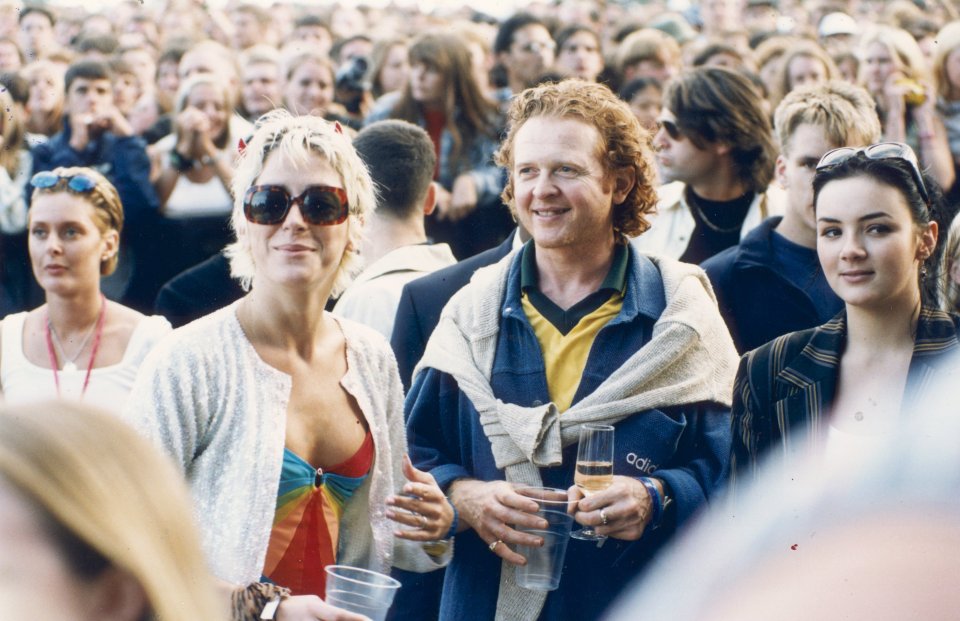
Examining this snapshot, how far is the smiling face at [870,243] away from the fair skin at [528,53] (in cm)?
491

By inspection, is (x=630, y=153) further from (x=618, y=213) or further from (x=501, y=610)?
(x=501, y=610)

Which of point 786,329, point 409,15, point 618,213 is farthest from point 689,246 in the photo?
point 409,15

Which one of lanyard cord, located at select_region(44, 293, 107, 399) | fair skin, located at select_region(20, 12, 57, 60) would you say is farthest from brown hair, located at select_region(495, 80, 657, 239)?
fair skin, located at select_region(20, 12, 57, 60)

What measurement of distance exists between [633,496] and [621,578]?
0.29 m

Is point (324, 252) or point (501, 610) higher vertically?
point (324, 252)

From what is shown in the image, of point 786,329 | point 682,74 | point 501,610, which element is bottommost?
point 501,610

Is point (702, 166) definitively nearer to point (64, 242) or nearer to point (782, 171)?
point (782, 171)

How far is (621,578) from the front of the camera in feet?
11.1

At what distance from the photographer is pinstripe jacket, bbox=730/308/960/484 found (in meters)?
3.14

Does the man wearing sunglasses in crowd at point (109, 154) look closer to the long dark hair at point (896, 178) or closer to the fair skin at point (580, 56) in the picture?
the fair skin at point (580, 56)

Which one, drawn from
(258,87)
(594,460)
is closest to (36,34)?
(258,87)

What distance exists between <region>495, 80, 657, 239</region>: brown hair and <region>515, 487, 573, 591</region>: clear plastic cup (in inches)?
36.4

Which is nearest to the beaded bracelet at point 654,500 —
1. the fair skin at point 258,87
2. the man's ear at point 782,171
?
the man's ear at point 782,171

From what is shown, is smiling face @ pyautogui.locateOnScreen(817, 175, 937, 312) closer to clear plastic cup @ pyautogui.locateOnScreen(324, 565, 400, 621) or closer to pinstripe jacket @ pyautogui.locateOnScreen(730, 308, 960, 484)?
pinstripe jacket @ pyautogui.locateOnScreen(730, 308, 960, 484)
